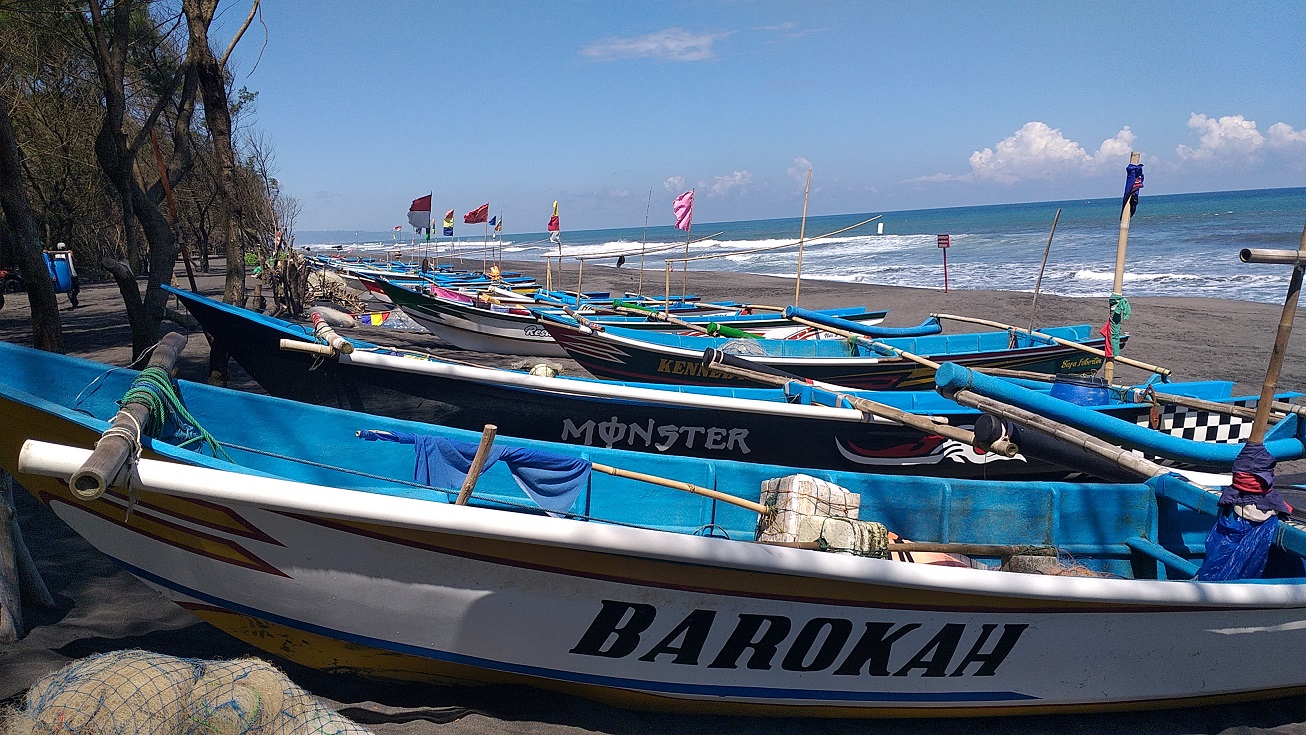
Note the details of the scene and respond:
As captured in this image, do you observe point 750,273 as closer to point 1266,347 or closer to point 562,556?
point 1266,347

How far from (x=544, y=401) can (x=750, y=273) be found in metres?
36.1

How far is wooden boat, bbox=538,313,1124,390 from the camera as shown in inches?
352

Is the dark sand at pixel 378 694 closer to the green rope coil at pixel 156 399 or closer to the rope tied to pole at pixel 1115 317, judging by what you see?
the green rope coil at pixel 156 399

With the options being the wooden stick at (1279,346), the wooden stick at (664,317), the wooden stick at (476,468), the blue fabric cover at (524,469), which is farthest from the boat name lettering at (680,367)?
the wooden stick at (1279,346)

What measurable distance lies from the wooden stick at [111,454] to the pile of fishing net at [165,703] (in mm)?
649

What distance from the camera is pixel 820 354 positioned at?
35.2 ft

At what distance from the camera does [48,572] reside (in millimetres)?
4410

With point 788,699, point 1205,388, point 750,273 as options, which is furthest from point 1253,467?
point 750,273

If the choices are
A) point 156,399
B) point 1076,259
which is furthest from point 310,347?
point 1076,259

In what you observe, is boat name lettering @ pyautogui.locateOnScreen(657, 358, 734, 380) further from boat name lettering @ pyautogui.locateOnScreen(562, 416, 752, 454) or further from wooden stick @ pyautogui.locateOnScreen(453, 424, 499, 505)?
wooden stick @ pyautogui.locateOnScreen(453, 424, 499, 505)

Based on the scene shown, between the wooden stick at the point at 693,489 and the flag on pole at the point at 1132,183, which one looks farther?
the flag on pole at the point at 1132,183

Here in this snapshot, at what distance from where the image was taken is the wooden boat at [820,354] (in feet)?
29.3

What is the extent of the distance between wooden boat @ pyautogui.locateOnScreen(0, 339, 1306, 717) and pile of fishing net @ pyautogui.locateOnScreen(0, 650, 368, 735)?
1.61ft

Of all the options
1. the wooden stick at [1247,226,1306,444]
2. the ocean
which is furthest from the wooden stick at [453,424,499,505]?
the ocean
